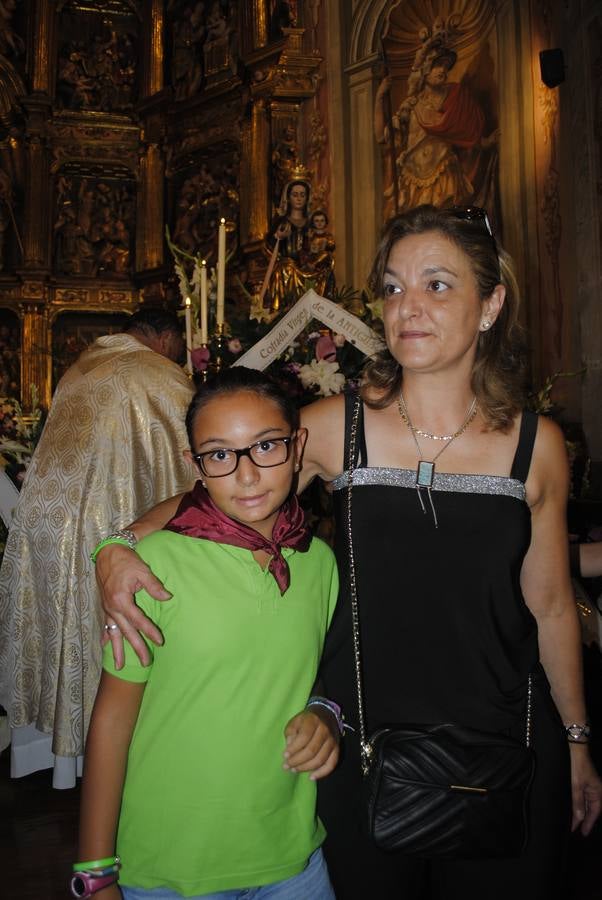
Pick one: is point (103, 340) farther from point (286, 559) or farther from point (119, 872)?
point (119, 872)

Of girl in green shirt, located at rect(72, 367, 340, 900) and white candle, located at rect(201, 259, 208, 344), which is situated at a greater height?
white candle, located at rect(201, 259, 208, 344)

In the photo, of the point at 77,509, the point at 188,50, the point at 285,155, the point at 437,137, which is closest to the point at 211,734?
the point at 77,509

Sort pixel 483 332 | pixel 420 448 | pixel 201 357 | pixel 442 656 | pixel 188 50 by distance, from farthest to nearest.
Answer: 1. pixel 188 50
2. pixel 201 357
3. pixel 483 332
4. pixel 420 448
5. pixel 442 656

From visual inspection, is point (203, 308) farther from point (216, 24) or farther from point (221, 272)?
point (216, 24)

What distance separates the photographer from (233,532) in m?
1.28

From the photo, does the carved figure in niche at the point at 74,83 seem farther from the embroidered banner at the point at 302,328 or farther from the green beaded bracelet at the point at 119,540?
the green beaded bracelet at the point at 119,540

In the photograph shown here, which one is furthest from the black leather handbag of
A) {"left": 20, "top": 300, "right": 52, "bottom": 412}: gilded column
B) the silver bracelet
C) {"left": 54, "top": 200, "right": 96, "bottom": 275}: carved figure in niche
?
{"left": 54, "top": 200, "right": 96, "bottom": 275}: carved figure in niche

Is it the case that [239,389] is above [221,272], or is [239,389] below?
below

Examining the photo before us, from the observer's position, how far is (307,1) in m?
8.77

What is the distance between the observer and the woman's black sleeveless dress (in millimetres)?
1402

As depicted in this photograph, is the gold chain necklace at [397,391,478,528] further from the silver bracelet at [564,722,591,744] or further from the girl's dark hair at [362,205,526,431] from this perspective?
the silver bracelet at [564,722,591,744]

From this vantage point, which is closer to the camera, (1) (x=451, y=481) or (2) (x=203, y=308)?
(1) (x=451, y=481)

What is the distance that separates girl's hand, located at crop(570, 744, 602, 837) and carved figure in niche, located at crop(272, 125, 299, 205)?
8230mm

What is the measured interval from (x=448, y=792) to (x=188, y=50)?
1105 centimetres
